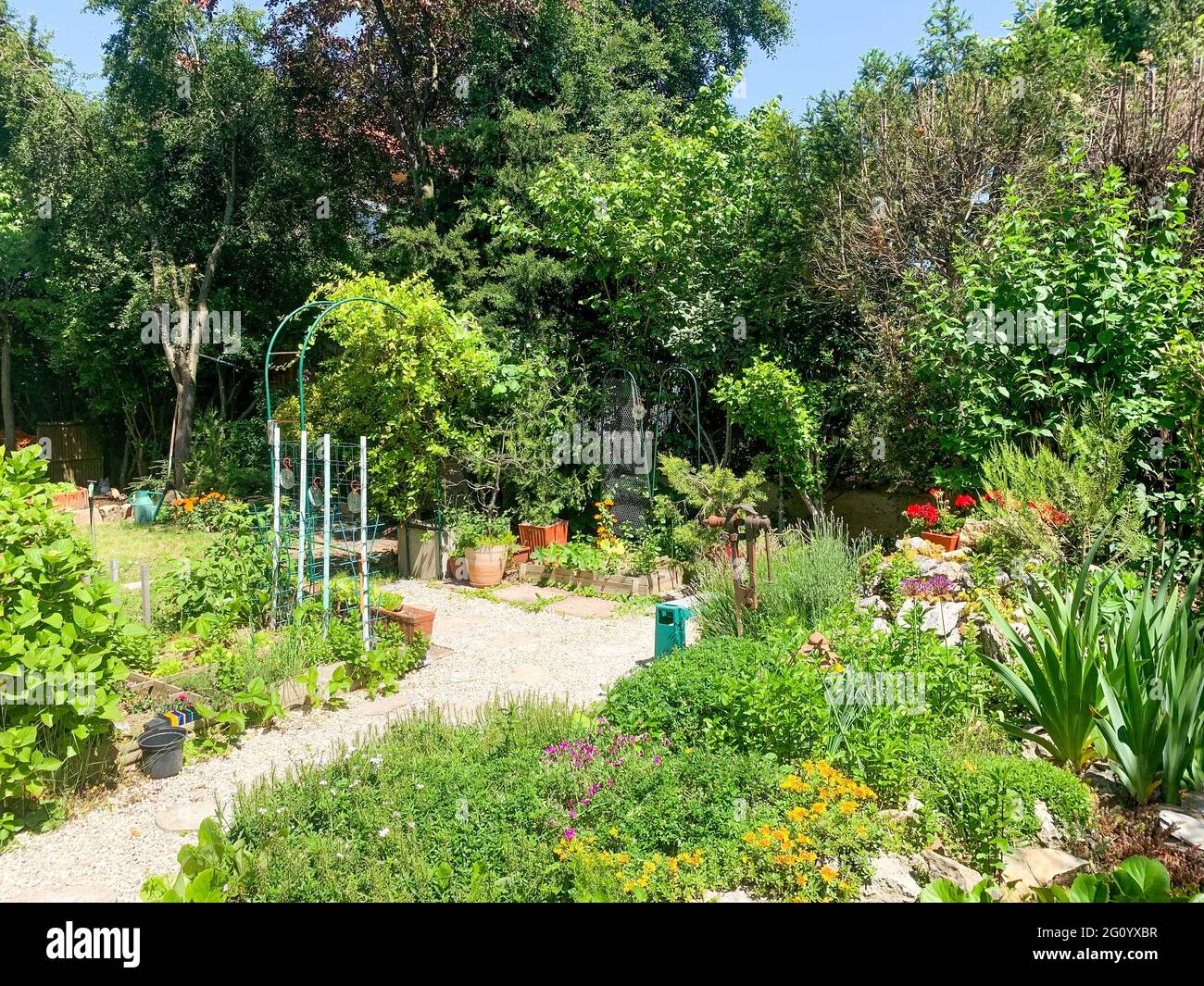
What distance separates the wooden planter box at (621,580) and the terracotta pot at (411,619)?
2.51m

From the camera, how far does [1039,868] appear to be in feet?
9.96

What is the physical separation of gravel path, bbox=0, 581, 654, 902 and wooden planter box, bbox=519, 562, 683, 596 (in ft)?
2.74

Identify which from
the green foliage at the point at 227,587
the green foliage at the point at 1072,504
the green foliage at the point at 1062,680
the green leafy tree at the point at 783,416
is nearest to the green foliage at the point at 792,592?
the green foliage at the point at 1072,504

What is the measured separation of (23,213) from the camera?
12.6 m

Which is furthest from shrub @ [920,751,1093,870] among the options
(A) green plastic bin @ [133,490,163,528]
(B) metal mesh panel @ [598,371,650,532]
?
(A) green plastic bin @ [133,490,163,528]

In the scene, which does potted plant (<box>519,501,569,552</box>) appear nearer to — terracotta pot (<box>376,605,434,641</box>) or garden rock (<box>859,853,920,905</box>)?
terracotta pot (<box>376,605,434,641</box>)

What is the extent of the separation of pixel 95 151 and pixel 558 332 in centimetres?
763

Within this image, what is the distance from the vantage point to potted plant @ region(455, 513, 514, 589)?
359 inches

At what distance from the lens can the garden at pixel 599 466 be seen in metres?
3.40

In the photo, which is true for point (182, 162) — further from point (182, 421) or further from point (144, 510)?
point (144, 510)

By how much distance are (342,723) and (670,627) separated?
7.58ft

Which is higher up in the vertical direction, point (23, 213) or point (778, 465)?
point (23, 213)

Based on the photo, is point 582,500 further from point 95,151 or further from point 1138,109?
point 95,151
